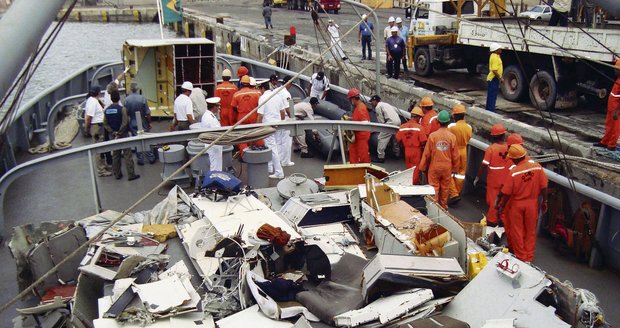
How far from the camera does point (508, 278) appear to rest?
5164mm

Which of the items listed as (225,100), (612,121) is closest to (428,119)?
(225,100)

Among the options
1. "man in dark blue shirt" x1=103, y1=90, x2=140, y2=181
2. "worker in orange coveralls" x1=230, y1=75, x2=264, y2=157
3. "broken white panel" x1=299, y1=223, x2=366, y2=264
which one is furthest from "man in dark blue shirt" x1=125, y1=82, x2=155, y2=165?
"broken white panel" x1=299, y1=223, x2=366, y2=264

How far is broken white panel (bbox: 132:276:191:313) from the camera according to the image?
5160 millimetres

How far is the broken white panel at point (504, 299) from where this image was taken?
4809mm

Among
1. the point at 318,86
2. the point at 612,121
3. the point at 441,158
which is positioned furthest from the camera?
the point at 318,86

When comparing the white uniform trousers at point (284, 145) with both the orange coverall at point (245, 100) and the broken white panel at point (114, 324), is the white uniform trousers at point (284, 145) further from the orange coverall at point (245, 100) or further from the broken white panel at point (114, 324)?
the broken white panel at point (114, 324)

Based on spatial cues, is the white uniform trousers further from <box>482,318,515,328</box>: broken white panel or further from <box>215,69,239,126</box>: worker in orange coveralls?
<box>482,318,515,328</box>: broken white panel

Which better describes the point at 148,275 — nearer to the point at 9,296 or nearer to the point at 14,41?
the point at 9,296

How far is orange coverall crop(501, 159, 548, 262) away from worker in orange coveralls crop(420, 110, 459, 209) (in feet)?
4.17

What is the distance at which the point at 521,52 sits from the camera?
15.7 metres

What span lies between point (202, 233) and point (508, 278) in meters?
3.20

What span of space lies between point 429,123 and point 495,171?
173 cm

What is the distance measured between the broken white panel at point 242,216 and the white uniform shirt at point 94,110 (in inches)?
186

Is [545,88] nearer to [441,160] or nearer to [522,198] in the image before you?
[441,160]
